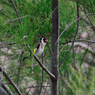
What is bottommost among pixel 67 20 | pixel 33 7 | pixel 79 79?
pixel 79 79

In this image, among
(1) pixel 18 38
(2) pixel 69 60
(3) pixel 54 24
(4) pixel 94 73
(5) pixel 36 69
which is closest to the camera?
(4) pixel 94 73

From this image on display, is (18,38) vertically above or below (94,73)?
above

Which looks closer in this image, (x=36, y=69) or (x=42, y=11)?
(x=42, y=11)

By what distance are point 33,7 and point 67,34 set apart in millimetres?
539

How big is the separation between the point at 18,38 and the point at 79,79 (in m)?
0.78

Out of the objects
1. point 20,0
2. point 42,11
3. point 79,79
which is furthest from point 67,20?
point 79,79

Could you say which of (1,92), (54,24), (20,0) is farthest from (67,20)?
(1,92)

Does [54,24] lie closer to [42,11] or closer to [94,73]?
[42,11]

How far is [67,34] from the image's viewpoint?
7.42 feet

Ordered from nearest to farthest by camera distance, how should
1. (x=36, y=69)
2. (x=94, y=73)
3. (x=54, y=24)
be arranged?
(x=94, y=73) < (x=54, y=24) < (x=36, y=69)

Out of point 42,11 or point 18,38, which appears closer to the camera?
point 18,38

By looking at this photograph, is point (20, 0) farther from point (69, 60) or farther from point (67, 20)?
point (69, 60)

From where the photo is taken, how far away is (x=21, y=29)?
165 cm

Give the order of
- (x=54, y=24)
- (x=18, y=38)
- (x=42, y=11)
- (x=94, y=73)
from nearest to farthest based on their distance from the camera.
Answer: (x=94, y=73)
(x=18, y=38)
(x=42, y=11)
(x=54, y=24)
